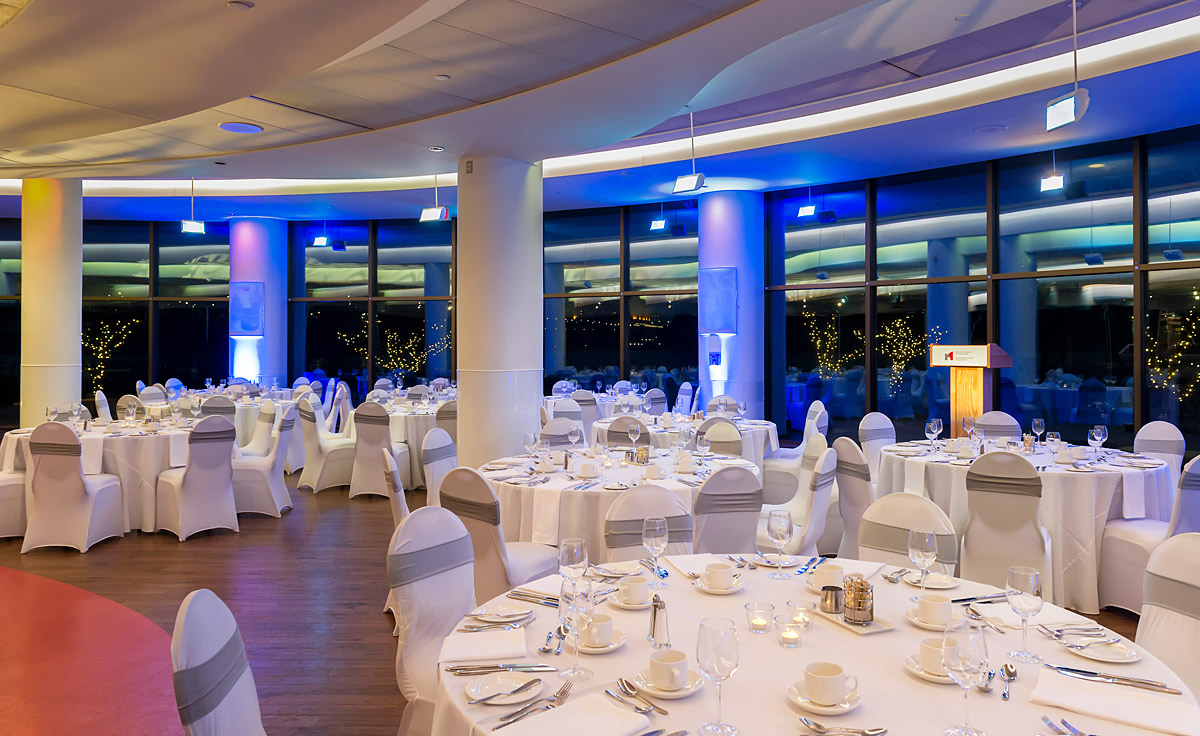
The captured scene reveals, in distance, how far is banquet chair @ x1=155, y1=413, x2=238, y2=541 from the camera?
22.0 ft

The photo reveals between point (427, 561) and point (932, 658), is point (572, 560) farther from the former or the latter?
point (932, 658)

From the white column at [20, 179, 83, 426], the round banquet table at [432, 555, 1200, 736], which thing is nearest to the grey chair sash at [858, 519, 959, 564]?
the round banquet table at [432, 555, 1200, 736]

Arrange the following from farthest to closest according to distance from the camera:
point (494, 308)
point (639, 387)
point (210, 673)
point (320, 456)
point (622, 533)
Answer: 1. point (639, 387)
2. point (320, 456)
3. point (494, 308)
4. point (622, 533)
5. point (210, 673)

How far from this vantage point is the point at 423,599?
2.84 metres

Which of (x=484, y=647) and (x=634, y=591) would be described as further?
(x=634, y=591)

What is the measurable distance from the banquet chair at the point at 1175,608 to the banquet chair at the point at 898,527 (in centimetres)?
69

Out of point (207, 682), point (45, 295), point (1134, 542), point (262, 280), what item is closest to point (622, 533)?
point (207, 682)

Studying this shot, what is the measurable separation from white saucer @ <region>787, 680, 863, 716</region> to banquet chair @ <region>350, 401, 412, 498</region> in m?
6.99

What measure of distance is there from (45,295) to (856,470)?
10.4 meters

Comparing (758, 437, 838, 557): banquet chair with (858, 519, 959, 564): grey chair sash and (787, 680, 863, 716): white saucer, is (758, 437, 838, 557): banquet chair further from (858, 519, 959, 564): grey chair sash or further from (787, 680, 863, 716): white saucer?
(787, 680, 863, 716): white saucer

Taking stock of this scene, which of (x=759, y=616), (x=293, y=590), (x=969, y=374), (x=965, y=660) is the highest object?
(x=969, y=374)

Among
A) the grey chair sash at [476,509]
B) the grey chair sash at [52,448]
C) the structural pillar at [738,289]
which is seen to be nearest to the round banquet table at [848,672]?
the grey chair sash at [476,509]

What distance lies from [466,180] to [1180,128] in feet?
25.4

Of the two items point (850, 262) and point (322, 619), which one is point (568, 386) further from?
point (322, 619)
